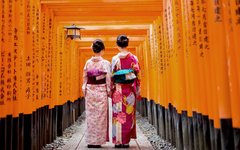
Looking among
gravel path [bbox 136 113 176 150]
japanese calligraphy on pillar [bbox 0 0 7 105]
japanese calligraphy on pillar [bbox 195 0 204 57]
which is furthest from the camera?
gravel path [bbox 136 113 176 150]

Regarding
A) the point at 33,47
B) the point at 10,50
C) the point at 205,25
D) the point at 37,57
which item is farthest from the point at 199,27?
the point at 37,57

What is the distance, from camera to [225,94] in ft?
10.3

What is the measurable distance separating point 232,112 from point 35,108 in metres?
4.10

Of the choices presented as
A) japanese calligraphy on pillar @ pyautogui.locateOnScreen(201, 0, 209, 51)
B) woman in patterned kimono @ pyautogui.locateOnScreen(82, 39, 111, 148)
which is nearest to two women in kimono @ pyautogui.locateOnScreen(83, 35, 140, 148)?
woman in patterned kimono @ pyautogui.locateOnScreen(82, 39, 111, 148)

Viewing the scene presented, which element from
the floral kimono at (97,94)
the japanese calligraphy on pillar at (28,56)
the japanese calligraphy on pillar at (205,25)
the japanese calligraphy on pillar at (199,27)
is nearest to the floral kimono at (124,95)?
the floral kimono at (97,94)

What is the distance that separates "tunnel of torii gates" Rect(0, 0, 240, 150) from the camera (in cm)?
317

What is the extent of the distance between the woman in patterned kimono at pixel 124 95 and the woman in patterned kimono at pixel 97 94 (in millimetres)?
201

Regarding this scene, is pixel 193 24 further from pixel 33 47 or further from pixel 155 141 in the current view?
pixel 155 141

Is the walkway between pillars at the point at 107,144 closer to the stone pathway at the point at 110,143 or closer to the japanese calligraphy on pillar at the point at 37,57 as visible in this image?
the stone pathway at the point at 110,143

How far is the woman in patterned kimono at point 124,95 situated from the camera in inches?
266

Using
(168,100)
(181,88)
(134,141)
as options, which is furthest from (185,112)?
(134,141)

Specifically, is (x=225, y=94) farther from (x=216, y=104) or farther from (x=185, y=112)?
(x=185, y=112)

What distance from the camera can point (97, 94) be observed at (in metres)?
6.98

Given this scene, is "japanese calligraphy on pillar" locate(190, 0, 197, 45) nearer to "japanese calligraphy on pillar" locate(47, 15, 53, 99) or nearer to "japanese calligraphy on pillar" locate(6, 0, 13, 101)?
"japanese calligraphy on pillar" locate(6, 0, 13, 101)
